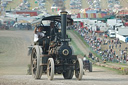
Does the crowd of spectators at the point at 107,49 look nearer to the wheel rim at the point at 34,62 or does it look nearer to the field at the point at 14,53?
the field at the point at 14,53

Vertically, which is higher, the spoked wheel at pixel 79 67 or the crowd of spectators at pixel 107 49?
the spoked wheel at pixel 79 67

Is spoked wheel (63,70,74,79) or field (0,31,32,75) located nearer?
spoked wheel (63,70,74,79)

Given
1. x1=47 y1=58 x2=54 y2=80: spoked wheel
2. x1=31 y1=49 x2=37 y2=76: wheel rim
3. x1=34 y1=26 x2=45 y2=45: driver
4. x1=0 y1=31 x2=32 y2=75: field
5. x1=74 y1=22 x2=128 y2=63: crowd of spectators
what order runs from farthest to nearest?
x1=74 y1=22 x2=128 y2=63: crowd of spectators
x1=0 y1=31 x2=32 y2=75: field
x1=34 y1=26 x2=45 y2=45: driver
x1=31 y1=49 x2=37 y2=76: wheel rim
x1=47 y1=58 x2=54 y2=80: spoked wheel

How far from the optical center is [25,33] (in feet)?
230

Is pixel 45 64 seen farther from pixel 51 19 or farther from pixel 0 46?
pixel 0 46

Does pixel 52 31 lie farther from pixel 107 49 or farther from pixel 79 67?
pixel 107 49

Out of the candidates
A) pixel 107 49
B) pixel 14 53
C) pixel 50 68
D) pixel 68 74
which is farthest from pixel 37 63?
pixel 107 49

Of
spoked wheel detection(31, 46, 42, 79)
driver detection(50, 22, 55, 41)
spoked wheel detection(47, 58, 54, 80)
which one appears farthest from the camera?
driver detection(50, 22, 55, 41)

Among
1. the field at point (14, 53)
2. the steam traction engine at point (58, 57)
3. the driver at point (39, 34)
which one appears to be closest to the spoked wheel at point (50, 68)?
the steam traction engine at point (58, 57)

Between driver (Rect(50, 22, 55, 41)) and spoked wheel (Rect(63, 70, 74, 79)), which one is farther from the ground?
driver (Rect(50, 22, 55, 41))

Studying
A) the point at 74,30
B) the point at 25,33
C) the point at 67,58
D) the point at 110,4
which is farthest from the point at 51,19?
the point at 110,4

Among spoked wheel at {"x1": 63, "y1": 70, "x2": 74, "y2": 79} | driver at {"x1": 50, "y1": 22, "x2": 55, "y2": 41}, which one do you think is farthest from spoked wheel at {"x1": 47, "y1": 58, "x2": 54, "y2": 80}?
spoked wheel at {"x1": 63, "y1": 70, "x2": 74, "y2": 79}

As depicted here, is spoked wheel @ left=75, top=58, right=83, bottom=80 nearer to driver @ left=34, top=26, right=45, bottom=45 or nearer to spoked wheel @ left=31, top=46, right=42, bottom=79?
spoked wheel @ left=31, top=46, right=42, bottom=79

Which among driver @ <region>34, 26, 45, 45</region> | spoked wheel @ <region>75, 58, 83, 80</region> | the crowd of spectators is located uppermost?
driver @ <region>34, 26, 45, 45</region>
